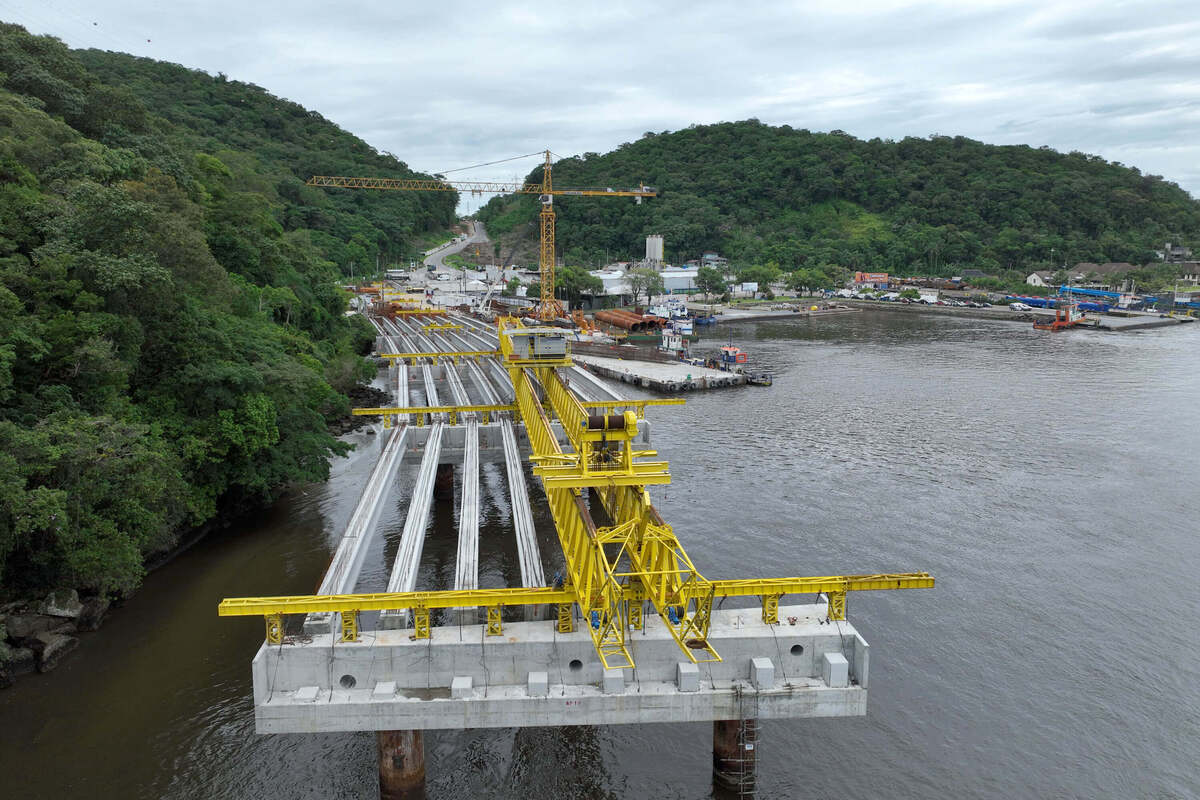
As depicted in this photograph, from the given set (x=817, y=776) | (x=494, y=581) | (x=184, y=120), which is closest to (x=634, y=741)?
(x=817, y=776)

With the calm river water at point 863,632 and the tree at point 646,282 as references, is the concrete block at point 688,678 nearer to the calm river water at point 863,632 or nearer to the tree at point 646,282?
the calm river water at point 863,632

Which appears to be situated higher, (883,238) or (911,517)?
(883,238)

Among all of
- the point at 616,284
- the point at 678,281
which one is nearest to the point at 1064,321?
the point at 678,281

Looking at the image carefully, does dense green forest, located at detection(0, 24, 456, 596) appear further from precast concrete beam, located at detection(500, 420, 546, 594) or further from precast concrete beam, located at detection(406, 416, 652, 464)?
precast concrete beam, located at detection(500, 420, 546, 594)

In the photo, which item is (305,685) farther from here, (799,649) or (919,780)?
(919,780)

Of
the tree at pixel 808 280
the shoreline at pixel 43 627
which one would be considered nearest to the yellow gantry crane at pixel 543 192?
the tree at pixel 808 280

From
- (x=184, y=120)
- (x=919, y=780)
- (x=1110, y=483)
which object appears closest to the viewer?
(x=919, y=780)
